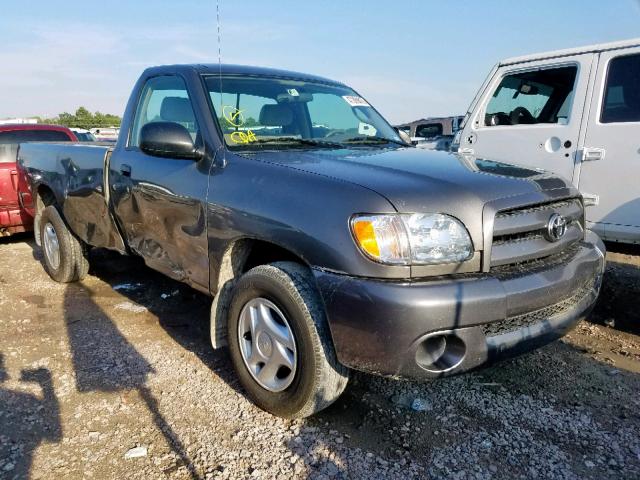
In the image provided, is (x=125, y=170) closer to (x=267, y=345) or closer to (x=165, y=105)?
(x=165, y=105)

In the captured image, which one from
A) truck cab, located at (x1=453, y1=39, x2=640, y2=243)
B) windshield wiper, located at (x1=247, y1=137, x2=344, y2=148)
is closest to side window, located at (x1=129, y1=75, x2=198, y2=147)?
windshield wiper, located at (x1=247, y1=137, x2=344, y2=148)

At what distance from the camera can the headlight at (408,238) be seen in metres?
2.21

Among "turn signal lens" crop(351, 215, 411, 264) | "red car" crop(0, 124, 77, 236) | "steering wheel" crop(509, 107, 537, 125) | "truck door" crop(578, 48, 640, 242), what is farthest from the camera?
"red car" crop(0, 124, 77, 236)

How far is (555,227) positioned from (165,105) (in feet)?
8.45

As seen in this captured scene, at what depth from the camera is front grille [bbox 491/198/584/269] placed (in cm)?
239

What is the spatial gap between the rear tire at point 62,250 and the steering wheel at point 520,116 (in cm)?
437

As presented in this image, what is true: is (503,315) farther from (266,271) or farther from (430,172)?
(266,271)

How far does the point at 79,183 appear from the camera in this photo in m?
4.42

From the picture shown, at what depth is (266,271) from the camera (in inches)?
101

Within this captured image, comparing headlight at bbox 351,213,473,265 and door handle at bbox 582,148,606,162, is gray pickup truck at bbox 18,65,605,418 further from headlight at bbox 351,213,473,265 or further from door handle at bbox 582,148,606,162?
door handle at bbox 582,148,606,162

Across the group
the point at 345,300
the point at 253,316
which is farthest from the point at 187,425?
the point at 345,300

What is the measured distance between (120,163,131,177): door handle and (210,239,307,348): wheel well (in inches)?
47.9

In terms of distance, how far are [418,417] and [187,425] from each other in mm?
1186

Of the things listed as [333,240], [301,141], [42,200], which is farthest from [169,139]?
[42,200]
